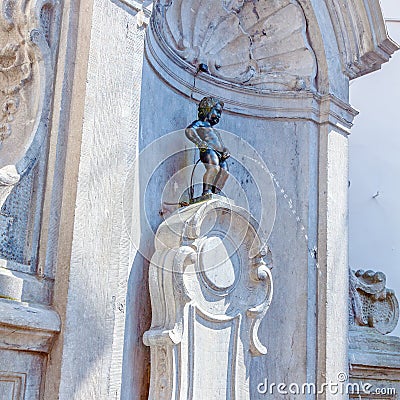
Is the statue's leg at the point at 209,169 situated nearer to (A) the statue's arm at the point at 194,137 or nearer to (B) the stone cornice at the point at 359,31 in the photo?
(A) the statue's arm at the point at 194,137

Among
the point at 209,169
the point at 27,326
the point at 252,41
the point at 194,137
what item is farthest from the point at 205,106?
the point at 27,326

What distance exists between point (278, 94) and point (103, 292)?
1.85 metres

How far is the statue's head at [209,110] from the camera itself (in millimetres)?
3619

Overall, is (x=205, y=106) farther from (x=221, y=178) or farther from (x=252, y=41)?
(x=252, y=41)

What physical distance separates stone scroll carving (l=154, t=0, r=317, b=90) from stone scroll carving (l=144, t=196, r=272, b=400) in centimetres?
104

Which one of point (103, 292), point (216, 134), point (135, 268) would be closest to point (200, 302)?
point (135, 268)

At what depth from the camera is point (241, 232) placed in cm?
344

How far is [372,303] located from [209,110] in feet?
5.40

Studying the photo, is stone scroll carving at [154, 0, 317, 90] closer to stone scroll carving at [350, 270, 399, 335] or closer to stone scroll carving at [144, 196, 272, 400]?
stone scroll carving at [144, 196, 272, 400]

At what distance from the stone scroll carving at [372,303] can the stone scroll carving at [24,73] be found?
225 centimetres

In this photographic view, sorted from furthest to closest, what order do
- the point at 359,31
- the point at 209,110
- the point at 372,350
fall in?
the point at 372,350
the point at 359,31
the point at 209,110

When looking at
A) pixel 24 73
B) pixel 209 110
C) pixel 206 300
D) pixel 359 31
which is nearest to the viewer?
pixel 24 73

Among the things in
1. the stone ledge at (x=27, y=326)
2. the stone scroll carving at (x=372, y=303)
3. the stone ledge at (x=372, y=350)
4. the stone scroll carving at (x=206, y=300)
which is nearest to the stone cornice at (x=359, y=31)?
the stone scroll carving at (x=372, y=303)

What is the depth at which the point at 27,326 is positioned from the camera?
252 centimetres
